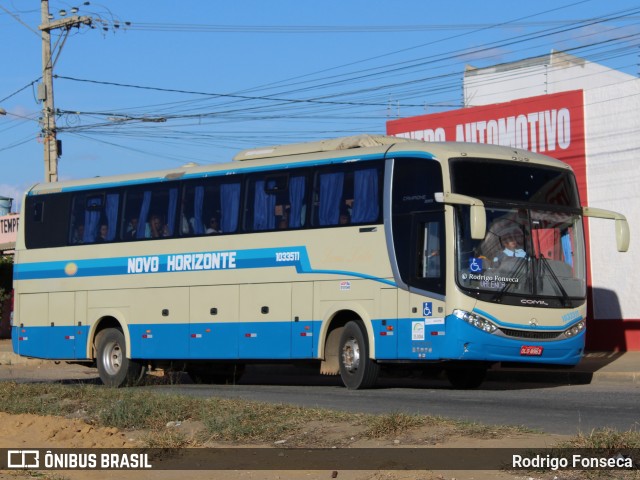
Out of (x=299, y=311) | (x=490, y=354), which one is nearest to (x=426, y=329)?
(x=490, y=354)

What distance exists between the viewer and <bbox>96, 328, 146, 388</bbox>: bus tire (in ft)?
74.8

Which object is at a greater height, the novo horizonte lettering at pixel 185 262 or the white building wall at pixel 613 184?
the white building wall at pixel 613 184

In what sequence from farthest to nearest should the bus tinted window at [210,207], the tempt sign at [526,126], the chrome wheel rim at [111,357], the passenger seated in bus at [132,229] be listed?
1. the tempt sign at [526,126]
2. the chrome wheel rim at [111,357]
3. the passenger seated in bus at [132,229]
4. the bus tinted window at [210,207]

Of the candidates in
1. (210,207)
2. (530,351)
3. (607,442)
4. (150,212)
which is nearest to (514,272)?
(530,351)

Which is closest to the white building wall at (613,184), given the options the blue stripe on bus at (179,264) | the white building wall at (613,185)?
the white building wall at (613,185)

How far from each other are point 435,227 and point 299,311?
329 centimetres

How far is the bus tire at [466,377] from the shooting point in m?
20.3

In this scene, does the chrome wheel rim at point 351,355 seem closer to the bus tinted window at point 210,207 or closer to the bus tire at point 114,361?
the bus tinted window at point 210,207

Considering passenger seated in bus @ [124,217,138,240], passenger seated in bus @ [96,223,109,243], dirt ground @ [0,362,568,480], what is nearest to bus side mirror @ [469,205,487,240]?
dirt ground @ [0,362,568,480]

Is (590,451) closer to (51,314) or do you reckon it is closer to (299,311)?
(299,311)

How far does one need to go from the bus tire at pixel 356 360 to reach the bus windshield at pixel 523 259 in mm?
2318

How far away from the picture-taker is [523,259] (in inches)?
714

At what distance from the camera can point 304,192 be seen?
20.1 meters

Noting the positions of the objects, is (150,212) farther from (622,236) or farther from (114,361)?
(622,236)
